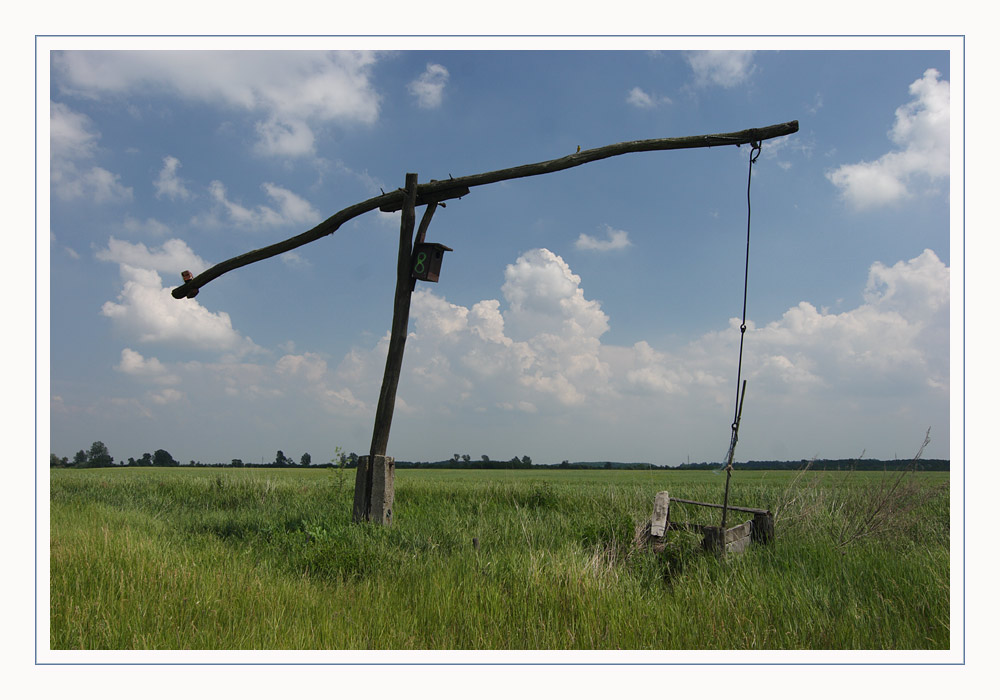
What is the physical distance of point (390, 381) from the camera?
303 inches

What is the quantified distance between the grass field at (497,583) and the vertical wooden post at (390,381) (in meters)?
0.40

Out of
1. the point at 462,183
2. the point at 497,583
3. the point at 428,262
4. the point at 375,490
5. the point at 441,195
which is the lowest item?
the point at 497,583

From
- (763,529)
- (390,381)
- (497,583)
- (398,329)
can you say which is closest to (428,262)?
(398,329)

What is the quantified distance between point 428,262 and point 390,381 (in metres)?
1.72

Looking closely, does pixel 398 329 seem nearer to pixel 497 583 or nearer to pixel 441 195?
pixel 441 195

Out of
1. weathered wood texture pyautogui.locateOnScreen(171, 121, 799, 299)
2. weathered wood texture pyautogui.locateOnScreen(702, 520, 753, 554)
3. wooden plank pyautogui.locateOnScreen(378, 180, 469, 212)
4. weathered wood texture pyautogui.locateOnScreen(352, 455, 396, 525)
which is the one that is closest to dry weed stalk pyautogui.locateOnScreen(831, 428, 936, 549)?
weathered wood texture pyautogui.locateOnScreen(702, 520, 753, 554)

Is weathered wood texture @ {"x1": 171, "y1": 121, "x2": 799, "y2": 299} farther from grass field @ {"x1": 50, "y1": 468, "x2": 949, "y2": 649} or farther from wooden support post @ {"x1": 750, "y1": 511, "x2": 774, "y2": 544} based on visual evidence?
wooden support post @ {"x1": 750, "y1": 511, "x2": 774, "y2": 544}

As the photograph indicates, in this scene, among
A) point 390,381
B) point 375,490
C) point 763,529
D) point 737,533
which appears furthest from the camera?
point 390,381

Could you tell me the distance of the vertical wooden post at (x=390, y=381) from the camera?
7.43 meters

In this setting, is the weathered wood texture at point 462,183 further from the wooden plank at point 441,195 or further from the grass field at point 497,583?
the grass field at point 497,583
